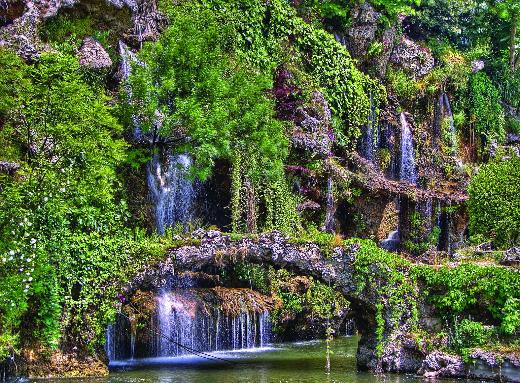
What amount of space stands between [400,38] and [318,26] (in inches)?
214

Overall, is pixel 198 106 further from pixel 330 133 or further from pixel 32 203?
pixel 330 133

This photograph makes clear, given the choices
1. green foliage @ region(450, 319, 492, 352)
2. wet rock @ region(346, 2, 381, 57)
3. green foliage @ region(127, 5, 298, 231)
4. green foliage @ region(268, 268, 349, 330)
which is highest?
wet rock @ region(346, 2, 381, 57)

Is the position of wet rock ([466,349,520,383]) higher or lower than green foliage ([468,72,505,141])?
lower

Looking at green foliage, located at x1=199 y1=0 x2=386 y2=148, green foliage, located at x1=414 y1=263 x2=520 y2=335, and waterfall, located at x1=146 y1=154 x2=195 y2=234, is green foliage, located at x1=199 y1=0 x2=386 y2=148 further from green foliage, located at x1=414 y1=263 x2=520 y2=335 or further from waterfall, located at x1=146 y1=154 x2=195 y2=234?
green foliage, located at x1=414 y1=263 x2=520 y2=335

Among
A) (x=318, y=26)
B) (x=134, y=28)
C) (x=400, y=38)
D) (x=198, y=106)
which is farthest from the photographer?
(x=400, y=38)

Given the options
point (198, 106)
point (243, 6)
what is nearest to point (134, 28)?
point (243, 6)

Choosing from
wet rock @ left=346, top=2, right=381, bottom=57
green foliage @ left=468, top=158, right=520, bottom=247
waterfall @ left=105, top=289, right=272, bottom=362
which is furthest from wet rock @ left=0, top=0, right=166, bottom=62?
green foliage @ left=468, top=158, right=520, bottom=247

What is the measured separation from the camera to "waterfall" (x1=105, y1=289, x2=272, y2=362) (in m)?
22.2

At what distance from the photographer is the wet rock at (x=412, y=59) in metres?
37.2

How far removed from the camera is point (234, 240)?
808 inches

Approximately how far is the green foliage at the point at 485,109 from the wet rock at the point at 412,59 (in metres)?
3.67

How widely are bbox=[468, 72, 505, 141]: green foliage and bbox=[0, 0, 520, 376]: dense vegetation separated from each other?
5.61m

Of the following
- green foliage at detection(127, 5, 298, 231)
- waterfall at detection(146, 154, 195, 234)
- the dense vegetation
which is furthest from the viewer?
waterfall at detection(146, 154, 195, 234)

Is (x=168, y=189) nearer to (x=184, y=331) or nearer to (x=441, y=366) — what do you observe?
(x=184, y=331)
